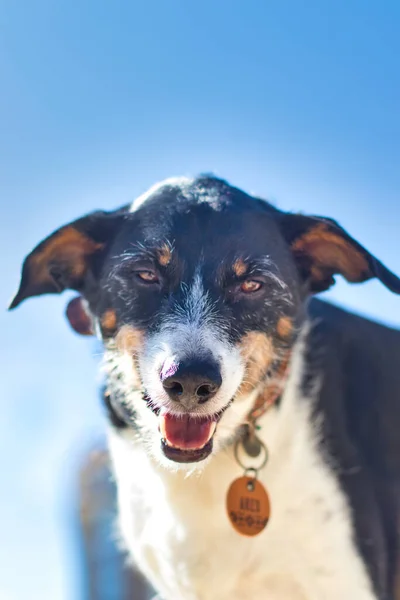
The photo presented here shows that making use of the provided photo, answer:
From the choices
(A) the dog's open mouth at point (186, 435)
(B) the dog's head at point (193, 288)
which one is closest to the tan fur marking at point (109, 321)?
(B) the dog's head at point (193, 288)

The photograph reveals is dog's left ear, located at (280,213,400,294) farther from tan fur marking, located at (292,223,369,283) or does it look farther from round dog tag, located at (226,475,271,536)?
round dog tag, located at (226,475,271,536)

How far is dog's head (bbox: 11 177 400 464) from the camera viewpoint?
280 cm

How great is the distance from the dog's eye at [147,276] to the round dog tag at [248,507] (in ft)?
3.04

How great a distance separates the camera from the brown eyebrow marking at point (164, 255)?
9.87ft

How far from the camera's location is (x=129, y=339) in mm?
3029

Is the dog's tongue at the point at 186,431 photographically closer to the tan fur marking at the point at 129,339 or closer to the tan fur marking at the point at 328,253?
the tan fur marking at the point at 129,339

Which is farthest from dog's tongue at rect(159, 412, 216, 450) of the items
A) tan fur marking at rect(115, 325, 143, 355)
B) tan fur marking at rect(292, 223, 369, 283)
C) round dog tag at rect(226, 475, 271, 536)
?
tan fur marking at rect(292, 223, 369, 283)

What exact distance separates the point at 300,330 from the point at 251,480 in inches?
26.6

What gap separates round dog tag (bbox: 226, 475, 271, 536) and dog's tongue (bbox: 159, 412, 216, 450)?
422mm

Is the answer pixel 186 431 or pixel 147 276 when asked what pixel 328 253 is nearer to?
pixel 147 276

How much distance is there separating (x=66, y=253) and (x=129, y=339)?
1.99 ft

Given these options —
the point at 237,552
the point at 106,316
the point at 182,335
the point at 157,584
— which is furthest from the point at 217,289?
the point at 157,584

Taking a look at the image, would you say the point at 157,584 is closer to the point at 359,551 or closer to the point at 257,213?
the point at 359,551

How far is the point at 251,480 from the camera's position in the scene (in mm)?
3197
